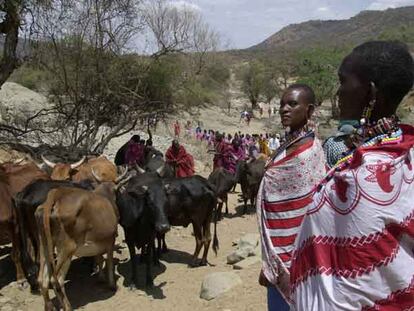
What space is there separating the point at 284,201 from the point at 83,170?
7.55m

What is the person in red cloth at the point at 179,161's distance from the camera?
40.1 feet

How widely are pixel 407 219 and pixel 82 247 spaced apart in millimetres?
5564

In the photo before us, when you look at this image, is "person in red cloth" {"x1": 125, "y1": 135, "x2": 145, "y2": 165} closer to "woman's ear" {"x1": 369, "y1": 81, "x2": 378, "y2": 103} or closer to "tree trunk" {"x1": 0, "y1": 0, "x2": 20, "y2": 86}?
"tree trunk" {"x1": 0, "y1": 0, "x2": 20, "y2": 86}

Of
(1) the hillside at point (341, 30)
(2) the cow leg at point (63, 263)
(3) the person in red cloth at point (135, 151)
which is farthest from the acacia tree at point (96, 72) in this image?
(1) the hillside at point (341, 30)

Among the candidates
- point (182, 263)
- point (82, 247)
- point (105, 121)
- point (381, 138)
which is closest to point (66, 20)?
point (105, 121)

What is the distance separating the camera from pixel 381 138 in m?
1.79

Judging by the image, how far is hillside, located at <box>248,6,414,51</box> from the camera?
129625 mm

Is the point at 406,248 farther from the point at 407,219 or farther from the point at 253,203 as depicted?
the point at 253,203

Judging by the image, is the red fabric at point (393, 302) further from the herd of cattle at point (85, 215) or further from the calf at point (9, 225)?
the calf at point (9, 225)

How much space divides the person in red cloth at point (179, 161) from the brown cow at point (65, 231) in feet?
17.6

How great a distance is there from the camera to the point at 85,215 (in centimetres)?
657

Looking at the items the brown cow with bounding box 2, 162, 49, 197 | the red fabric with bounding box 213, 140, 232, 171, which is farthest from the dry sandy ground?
the red fabric with bounding box 213, 140, 232, 171

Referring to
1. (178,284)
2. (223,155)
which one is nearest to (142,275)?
(178,284)

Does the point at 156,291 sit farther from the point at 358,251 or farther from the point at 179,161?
the point at 358,251
